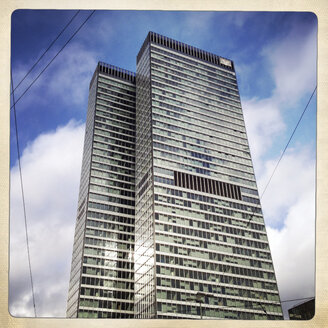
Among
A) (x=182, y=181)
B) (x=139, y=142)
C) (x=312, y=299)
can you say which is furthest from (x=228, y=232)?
(x=312, y=299)

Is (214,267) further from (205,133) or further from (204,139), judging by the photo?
(205,133)

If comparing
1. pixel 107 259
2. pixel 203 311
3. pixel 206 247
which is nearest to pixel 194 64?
pixel 206 247

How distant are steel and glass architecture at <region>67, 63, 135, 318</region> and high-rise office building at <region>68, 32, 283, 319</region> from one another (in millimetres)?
130

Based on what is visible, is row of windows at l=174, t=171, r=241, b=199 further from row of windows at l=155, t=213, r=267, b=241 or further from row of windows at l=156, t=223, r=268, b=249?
row of windows at l=156, t=223, r=268, b=249

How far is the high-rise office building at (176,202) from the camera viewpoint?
124ft

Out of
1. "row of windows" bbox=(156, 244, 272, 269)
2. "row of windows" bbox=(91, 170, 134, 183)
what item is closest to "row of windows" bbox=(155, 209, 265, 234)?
"row of windows" bbox=(156, 244, 272, 269)

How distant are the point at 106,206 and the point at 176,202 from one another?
339 inches

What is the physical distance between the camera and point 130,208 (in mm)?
45719

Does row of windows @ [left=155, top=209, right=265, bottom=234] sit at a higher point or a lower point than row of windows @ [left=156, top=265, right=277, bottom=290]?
higher

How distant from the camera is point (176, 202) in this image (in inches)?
1618

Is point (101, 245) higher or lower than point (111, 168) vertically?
lower

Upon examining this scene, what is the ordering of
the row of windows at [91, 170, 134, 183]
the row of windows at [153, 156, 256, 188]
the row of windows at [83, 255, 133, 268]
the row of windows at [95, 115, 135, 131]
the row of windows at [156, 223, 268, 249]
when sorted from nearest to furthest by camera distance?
the row of windows at [156, 223, 268, 249]
the row of windows at [83, 255, 133, 268]
the row of windows at [153, 156, 256, 188]
the row of windows at [91, 170, 134, 183]
the row of windows at [95, 115, 135, 131]

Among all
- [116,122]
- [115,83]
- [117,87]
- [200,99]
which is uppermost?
[115,83]

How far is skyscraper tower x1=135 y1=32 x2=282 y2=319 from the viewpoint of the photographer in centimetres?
3716
